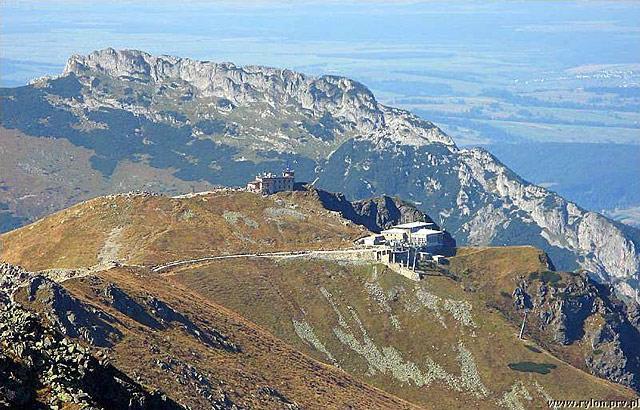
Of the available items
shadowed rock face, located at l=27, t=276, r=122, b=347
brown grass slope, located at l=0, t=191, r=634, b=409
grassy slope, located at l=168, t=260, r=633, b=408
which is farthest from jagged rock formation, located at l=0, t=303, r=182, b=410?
grassy slope, located at l=168, t=260, r=633, b=408

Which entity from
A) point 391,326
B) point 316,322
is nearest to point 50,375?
point 316,322

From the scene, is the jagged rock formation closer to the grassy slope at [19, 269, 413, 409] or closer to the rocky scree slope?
the rocky scree slope

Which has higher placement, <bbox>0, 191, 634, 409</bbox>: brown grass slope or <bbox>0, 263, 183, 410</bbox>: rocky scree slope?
<bbox>0, 263, 183, 410</bbox>: rocky scree slope

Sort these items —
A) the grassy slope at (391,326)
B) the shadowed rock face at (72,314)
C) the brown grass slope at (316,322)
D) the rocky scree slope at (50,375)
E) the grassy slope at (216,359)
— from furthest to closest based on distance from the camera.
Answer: the grassy slope at (391,326), the brown grass slope at (316,322), the shadowed rock face at (72,314), the grassy slope at (216,359), the rocky scree slope at (50,375)

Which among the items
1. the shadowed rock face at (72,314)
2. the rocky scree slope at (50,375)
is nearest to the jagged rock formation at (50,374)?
the rocky scree slope at (50,375)

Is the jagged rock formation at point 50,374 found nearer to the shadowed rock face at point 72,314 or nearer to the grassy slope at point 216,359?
the grassy slope at point 216,359

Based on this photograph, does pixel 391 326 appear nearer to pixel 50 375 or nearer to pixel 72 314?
pixel 72 314

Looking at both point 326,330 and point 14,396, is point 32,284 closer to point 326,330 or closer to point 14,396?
point 326,330

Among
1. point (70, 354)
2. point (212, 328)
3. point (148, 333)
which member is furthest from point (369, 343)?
point (70, 354)
